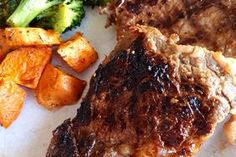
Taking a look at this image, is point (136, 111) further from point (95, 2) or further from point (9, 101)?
point (95, 2)

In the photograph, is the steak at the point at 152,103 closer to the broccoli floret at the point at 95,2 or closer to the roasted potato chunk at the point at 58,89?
the roasted potato chunk at the point at 58,89

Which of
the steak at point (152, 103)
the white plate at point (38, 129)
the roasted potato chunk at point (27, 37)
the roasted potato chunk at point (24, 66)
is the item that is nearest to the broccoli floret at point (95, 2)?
the white plate at point (38, 129)

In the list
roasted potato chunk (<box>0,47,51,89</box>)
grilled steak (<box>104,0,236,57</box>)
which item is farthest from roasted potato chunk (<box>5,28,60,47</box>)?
grilled steak (<box>104,0,236,57</box>)

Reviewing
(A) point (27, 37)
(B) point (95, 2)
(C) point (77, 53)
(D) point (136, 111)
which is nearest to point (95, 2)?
(B) point (95, 2)

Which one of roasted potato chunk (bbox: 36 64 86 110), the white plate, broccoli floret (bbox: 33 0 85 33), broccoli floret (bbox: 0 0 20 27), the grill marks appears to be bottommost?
the white plate

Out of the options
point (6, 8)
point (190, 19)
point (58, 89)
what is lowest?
point (58, 89)

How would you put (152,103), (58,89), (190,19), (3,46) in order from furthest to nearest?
(3,46) → (58,89) → (190,19) → (152,103)

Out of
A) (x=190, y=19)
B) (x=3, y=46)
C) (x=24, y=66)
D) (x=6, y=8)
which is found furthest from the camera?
(x=6, y=8)

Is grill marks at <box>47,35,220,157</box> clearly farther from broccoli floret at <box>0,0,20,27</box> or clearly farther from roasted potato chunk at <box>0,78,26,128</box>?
broccoli floret at <box>0,0,20,27</box>
